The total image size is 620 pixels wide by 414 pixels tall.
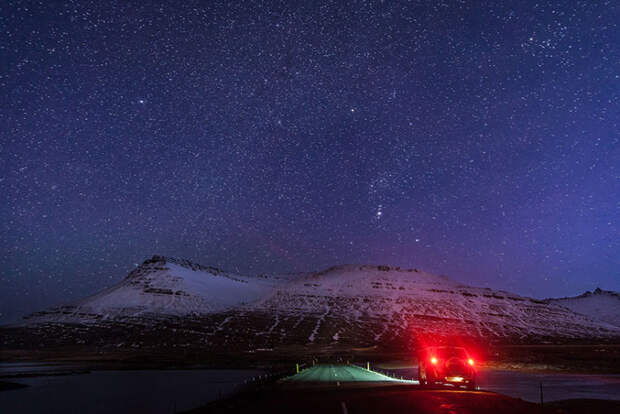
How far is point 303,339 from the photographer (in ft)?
556

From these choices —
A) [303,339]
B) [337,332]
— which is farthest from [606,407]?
[337,332]

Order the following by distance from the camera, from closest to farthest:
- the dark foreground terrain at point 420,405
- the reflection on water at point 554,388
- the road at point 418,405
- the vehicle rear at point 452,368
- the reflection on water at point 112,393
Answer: the road at point 418,405
the dark foreground terrain at point 420,405
the vehicle rear at point 452,368
the reflection on water at point 554,388
the reflection on water at point 112,393

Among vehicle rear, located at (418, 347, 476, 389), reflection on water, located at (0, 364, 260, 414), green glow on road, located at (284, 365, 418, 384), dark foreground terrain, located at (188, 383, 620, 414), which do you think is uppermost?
vehicle rear, located at (418, 347, 476, 389)

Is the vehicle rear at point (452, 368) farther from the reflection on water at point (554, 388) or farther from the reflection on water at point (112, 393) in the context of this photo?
the reflection on water at point (112, 393)

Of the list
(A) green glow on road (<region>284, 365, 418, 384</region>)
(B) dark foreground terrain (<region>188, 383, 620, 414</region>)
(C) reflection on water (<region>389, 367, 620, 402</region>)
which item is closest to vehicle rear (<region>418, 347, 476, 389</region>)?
(B) dark foreground terrain (<region>188, 383, 620, 414</region>)

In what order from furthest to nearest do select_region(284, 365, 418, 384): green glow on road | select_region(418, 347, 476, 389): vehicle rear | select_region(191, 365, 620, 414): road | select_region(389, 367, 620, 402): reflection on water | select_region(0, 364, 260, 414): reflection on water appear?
select_region(0, 364, 260, 414): reflection on water
select_region(284, 365, 418, 384): green glow on road
select_region(389, 367, 620, 402): reflection on water
select_region(418, 347, 476, 389): vehicle rear
select_region(191, 365, 620, 414): road

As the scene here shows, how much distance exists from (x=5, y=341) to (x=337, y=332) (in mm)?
114386

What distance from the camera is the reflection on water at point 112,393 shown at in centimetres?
5141

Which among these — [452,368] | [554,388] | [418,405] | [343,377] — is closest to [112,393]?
[343,377]

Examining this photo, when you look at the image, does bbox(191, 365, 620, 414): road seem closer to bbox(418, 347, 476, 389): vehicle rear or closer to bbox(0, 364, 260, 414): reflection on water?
bbox(418, 347, 476, 389): vehicle rear

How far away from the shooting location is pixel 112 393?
2621 inches

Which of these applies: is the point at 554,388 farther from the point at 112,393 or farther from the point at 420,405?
the point at 112,393

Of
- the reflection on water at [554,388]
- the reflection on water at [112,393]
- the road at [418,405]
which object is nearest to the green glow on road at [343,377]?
the reflection on water at [554,388]

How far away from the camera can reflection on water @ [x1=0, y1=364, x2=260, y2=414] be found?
51.4 metres
